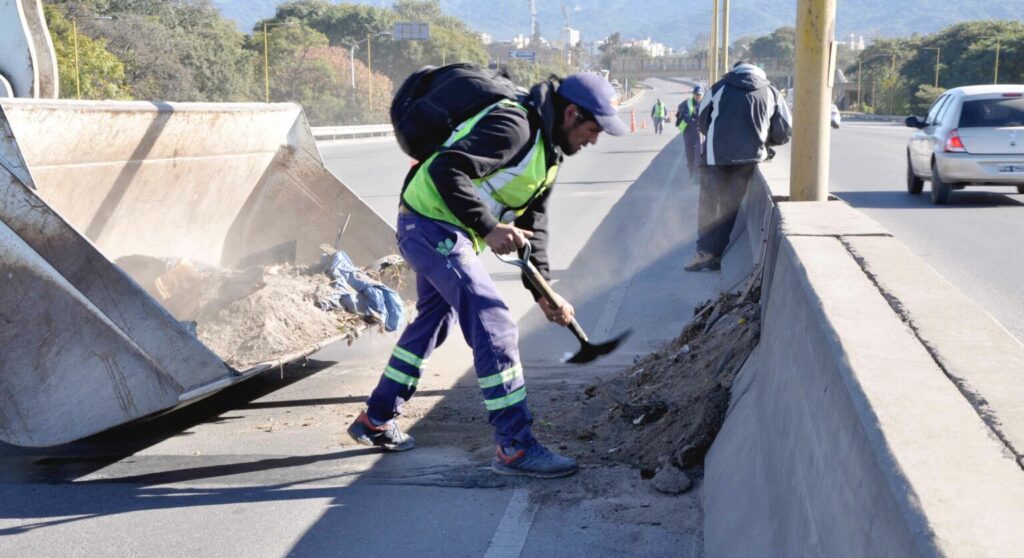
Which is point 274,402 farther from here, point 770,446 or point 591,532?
point 770,446

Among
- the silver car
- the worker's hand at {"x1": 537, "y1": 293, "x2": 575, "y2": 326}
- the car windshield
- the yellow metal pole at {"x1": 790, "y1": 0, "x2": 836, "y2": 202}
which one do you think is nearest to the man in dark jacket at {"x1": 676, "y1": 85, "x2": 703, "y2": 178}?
the silver car

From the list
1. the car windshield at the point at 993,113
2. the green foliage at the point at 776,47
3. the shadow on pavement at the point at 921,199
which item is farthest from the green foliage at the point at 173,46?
the green foliage at the point at 776,47

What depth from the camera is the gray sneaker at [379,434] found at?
4.95 metres

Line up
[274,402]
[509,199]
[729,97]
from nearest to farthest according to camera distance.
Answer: [509,199] → [274,402] → [729,97]

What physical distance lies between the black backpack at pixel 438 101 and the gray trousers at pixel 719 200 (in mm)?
5666

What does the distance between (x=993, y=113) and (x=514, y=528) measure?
43.3 feet

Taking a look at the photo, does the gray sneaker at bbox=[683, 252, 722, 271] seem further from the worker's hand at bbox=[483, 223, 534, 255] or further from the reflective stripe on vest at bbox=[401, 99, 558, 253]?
the worker's hand at bbox=[483, 223, 534, 255]

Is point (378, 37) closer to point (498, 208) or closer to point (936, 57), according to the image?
point (936, 57)

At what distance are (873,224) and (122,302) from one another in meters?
3.32

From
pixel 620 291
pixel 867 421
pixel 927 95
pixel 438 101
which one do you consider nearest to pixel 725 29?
pixel 620 291

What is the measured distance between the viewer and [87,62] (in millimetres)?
39031

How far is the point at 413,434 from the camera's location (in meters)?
5.27

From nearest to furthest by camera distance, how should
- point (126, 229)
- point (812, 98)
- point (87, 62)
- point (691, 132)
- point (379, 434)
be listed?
point (379, 434), point (812, 98), point (126, 229), point (691, 132), point (87, 62)

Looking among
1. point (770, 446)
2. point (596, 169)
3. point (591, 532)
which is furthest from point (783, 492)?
point (596, 169)
